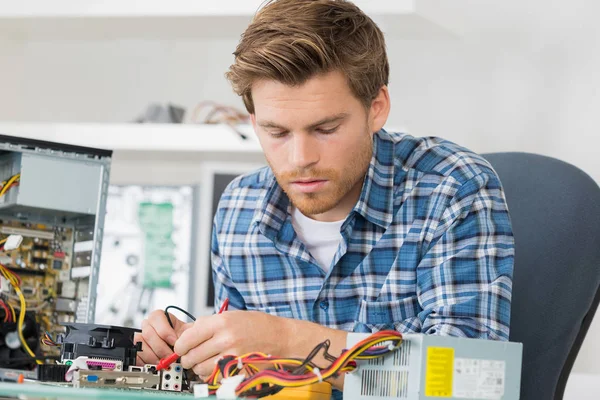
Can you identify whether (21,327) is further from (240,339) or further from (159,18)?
(159,18)

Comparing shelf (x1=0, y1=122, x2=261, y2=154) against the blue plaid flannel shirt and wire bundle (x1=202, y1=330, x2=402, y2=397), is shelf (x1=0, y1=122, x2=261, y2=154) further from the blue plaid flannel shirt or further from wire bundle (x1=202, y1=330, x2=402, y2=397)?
wire bundle (x1=202, y1=330, x2=402, y2=397)

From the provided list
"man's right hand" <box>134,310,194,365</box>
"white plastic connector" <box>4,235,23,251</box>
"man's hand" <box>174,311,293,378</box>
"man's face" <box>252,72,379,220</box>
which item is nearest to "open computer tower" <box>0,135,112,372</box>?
"white plastic connector" <box>4,235,23,251</box>

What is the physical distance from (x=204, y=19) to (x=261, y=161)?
0.47m

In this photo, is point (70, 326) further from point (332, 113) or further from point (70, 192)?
point (332, 113)

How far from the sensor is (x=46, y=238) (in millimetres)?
1454

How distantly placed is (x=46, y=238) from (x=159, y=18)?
129 cm

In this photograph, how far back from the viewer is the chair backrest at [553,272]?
140 cm

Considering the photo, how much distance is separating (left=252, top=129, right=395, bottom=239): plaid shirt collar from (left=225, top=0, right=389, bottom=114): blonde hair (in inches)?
4.9

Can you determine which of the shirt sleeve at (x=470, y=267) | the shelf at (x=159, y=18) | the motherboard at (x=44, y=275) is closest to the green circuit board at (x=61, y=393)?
the shirt sleeve at (x=470, y=267)

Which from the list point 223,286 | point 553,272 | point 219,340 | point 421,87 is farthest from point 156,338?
point 421,87

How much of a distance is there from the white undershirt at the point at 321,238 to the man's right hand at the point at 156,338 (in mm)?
348

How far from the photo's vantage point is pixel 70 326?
1.08 meters

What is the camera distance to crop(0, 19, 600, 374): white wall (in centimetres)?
251

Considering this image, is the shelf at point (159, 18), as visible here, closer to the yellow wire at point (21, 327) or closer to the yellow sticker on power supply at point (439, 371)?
the yellow wire at point (21, 327)
